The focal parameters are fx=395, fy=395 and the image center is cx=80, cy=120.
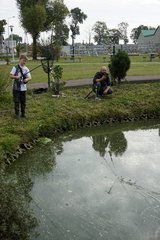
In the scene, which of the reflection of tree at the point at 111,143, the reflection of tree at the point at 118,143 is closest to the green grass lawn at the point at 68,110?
the reflection of tree at the point at 111,143

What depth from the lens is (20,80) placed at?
10922mm

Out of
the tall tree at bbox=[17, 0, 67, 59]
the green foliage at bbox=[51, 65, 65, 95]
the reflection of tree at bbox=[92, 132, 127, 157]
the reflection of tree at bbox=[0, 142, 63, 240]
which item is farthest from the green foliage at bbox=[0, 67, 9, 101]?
the tall tree at bbox=[17, 0, 67, 59]

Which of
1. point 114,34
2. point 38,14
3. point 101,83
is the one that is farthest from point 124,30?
point 101,83

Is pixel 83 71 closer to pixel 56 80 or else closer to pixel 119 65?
pixel 119 65

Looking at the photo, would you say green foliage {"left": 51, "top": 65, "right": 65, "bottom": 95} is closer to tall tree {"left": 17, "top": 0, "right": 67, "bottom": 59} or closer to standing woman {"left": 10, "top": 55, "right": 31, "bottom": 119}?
standing woman {"left": 10, "top": 55, "right": 31, "bottom": 119}

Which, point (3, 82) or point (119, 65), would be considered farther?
point (119, 65)

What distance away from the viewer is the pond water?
580cm

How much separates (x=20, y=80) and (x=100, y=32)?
88.1 metres

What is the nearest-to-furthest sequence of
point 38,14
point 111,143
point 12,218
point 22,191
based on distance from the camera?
1. point 12,218
2. point 22,191
3. point 111,143
4. point 38,14

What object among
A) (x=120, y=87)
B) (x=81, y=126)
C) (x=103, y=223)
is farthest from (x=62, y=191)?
(x=120, y=87)

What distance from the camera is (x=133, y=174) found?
817 centimetres

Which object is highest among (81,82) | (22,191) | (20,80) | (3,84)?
(20,80)

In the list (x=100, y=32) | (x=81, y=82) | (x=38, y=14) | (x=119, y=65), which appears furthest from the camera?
(x=100, y=32)

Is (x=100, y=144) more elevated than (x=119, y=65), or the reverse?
(x=119, y=65)
